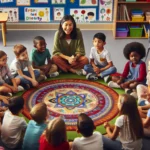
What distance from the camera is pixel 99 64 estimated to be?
4008 mm

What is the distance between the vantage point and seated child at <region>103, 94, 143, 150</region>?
2.56 metres

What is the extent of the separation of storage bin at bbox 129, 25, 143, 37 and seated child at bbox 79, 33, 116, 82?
1427 millimetres

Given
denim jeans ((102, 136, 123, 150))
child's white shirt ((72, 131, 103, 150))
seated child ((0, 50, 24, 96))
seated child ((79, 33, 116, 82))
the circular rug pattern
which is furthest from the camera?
seated child ((79, 33, 116, 82))

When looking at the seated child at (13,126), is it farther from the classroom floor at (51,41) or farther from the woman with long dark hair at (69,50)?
the classroom floor at (51,41)

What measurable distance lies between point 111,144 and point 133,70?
112 centimetres

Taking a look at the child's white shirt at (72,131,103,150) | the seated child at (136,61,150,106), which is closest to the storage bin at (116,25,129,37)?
the seated child at (136,61,150,106)

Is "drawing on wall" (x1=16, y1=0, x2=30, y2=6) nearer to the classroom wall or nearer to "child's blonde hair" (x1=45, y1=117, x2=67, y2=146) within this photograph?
the classroom wall

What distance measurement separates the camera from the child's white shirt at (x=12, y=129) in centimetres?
273

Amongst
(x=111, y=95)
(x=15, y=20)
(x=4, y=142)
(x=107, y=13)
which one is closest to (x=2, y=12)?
(x=15, y=20)

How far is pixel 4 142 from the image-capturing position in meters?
2.82

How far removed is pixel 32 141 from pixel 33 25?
3165 mm

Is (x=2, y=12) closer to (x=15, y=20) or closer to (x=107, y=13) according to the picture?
(x=15, y=20)

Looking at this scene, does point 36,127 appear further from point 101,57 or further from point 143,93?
point 101,57

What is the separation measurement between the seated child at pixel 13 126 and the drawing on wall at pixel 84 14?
116 inches
